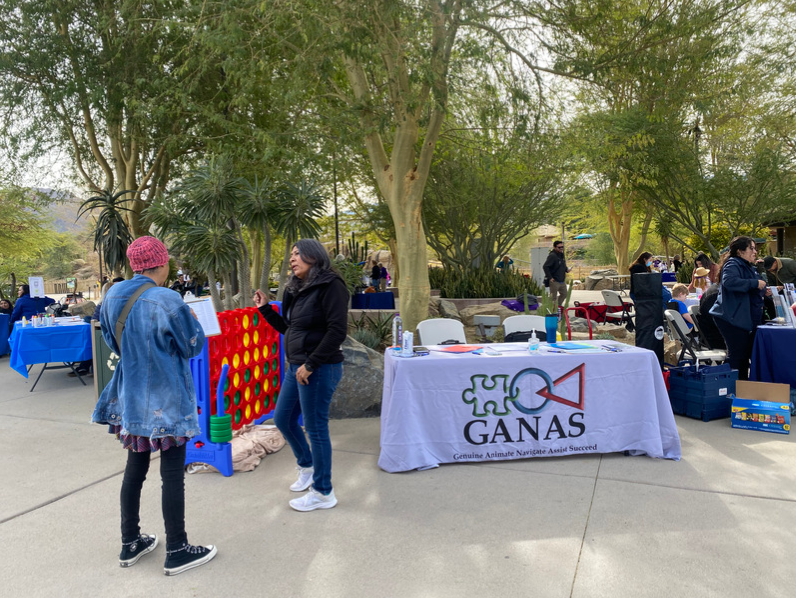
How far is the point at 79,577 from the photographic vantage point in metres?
3.20

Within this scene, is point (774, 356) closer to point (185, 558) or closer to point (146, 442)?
point (185, 558)

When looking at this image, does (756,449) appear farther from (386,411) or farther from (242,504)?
(242,504)

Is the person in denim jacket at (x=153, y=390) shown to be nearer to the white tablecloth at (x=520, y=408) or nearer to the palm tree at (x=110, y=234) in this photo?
the white tablecloth at (x=520, y=408)

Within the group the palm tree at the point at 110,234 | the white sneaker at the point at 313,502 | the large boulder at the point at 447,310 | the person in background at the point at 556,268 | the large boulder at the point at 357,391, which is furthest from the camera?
the person in background at the point at 556,268

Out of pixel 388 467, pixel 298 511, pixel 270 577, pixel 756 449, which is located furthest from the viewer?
pixel 756 449

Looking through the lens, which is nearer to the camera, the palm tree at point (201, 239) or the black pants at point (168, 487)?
the black pants at point (168, 487)

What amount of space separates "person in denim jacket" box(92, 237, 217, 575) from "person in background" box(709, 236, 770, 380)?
548cm

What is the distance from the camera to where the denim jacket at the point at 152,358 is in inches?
120

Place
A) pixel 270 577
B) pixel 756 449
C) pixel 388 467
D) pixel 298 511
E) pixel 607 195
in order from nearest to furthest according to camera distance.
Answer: pixel 270 577
pixel 298 511
pixel 388 467
pixel 756 449
pixel 607 195

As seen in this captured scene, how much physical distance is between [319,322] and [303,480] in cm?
126

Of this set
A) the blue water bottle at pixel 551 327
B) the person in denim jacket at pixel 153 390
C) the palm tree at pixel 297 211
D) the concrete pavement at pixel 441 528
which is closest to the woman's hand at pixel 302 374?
the person in denim jacket at pixel 153 390

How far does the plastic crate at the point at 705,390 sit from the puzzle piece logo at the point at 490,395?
7.83 feet

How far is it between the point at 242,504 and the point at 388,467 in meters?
1.13

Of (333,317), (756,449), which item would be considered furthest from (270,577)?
Result: (756,449)
